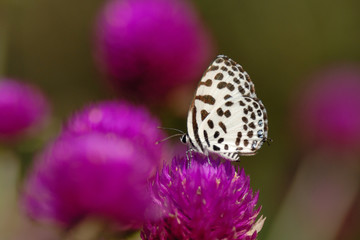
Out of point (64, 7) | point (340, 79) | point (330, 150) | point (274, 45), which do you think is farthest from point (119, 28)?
point (274, 45)

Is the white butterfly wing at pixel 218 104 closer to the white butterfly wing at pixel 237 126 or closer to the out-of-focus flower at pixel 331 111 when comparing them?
the white butterfly wing at pixel 237 126

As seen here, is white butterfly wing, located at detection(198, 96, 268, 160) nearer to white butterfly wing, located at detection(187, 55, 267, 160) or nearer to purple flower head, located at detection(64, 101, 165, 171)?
white butterfly wing, located at detection(187, 55, 267, 160)

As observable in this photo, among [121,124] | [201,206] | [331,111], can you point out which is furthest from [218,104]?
[331,111]

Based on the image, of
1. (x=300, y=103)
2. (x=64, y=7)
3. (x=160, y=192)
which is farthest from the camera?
(x=64, y=7)

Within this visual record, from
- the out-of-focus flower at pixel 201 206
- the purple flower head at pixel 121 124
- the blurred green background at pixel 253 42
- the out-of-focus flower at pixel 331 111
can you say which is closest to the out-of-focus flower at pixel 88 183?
the out-of-focus flower at pixel 201 206

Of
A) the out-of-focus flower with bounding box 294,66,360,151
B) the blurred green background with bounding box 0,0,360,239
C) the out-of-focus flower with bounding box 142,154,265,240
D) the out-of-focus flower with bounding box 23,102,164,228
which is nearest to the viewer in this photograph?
the out-of-focus flower with bounding box 23,102,164,228

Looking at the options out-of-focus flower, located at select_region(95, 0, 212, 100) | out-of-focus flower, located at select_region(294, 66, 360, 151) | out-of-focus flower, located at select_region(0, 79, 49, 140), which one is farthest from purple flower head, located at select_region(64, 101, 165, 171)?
out-of-focus flower, located at select_region(294, 66, 360, 151)

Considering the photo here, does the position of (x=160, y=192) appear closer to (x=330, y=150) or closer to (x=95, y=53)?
(x=95, y=53)
